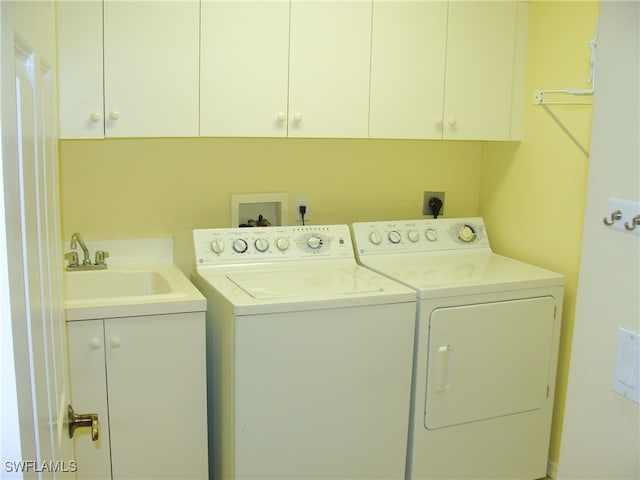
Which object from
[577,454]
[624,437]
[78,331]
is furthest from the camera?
[78,331]

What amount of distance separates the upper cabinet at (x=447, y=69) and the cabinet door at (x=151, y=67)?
0.71m

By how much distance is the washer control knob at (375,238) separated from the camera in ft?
9.15

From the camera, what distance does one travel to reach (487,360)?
8.05 ft

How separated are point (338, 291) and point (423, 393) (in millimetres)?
508

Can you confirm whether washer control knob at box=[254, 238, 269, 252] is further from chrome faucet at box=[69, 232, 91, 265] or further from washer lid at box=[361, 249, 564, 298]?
chrome faucet at box=[69, 232, 91, 265]

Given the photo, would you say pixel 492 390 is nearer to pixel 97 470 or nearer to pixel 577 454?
pixel 577 454

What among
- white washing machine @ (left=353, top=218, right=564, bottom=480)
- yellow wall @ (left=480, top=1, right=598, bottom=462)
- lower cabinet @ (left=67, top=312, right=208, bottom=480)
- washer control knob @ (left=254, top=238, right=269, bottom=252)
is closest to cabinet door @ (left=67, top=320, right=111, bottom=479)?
lower cabinet @ (left=67, top=312, right=208, bottom=480)

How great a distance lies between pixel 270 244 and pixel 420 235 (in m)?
0.70

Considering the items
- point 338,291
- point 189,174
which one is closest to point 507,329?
point 338,291

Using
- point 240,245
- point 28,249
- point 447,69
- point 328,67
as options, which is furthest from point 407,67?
point 28,249

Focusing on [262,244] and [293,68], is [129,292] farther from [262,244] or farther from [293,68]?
[293,68]

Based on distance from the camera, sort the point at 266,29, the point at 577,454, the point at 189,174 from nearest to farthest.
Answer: the point at 577,454 < the point at 266,29 < the point at 189,174

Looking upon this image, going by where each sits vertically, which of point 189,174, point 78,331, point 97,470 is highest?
point 189,174

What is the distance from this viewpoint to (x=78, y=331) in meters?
2.02
